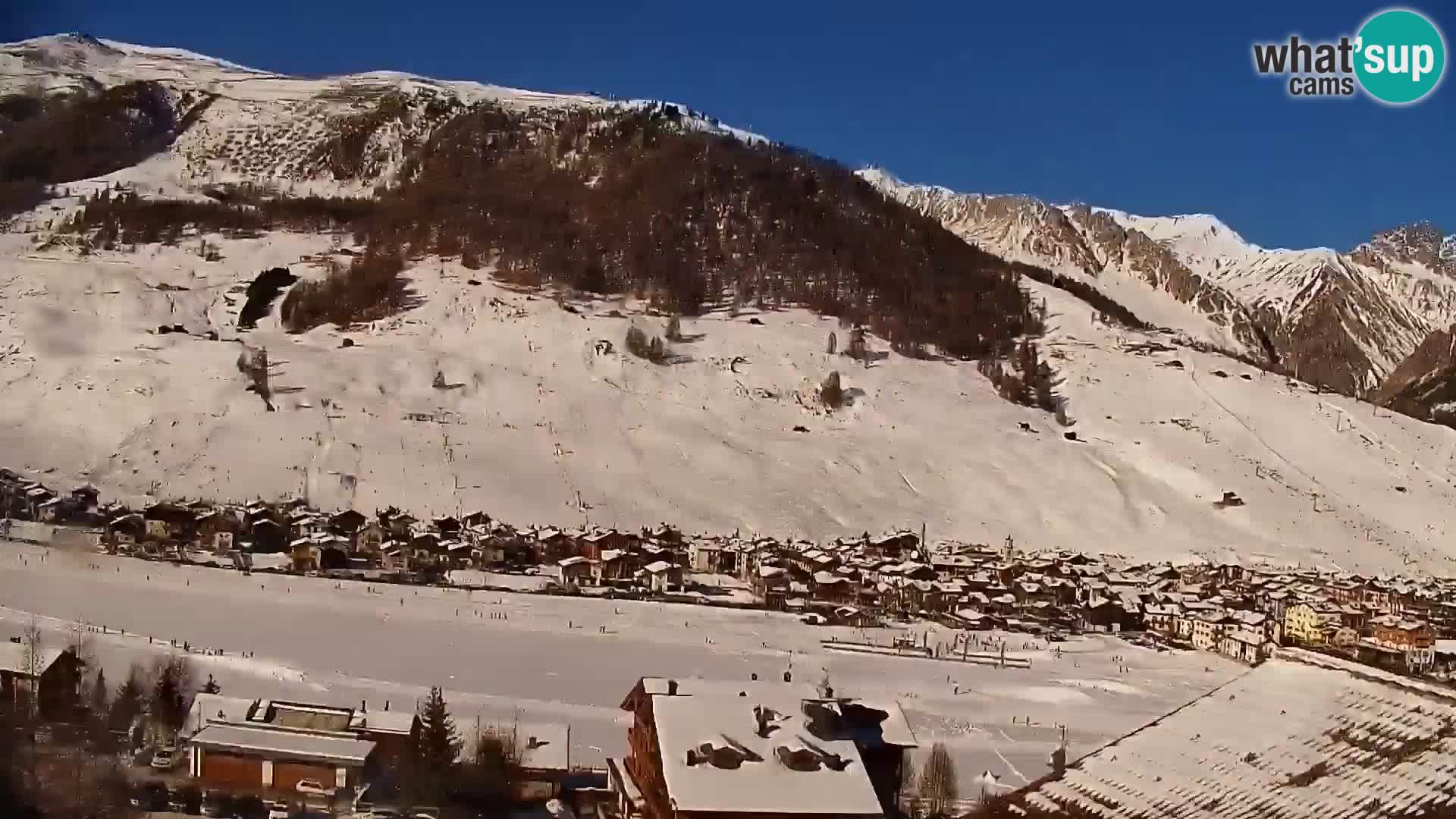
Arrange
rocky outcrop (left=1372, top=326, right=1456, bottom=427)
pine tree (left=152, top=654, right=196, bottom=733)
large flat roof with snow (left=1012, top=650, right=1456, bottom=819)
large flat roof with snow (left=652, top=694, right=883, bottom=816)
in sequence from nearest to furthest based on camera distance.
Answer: large flat roof with snow (left=1012, top=650, right=1456, bottom=819) → large flat roof with snow (left=652, top=694, right=883, bottom=816) → pine tree (left=152, top=654, right=196, bottom=733) → rocky outcrop (left=1372, top=326, right=1456, bottom=427)

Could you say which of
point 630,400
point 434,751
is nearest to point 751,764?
point 434,751

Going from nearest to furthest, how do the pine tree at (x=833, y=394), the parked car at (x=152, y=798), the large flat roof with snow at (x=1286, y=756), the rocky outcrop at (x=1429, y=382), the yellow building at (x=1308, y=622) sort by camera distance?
the large flat roof with snow at (x=1286, y=756)
the parked car at (x=152, y=798)
the yellow building at (x=1308, y=622)
the pine tree at (x=833, y=394)
the rocky outcrop at (x=1429, y=382)

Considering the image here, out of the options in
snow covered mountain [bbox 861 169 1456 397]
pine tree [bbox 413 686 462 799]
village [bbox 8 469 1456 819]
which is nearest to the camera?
village [bbox 8 469 1456 819]

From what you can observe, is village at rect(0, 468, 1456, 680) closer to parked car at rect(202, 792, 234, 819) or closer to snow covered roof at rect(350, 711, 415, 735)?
snow covered roof at rect(350, 711, 415, 735)

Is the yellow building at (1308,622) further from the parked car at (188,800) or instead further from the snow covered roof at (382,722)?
the parked car at (188,800)

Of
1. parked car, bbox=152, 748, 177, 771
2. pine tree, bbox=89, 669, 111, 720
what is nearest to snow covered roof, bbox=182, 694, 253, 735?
parked car, bbox=152, 748, 177, 771

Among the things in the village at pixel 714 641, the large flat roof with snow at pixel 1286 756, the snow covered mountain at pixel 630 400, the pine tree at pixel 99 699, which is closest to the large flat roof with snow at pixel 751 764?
the village at pixel 714 641

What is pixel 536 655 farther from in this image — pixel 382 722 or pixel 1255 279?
pixel 1255 279

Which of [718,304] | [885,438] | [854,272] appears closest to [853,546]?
[885,438]
